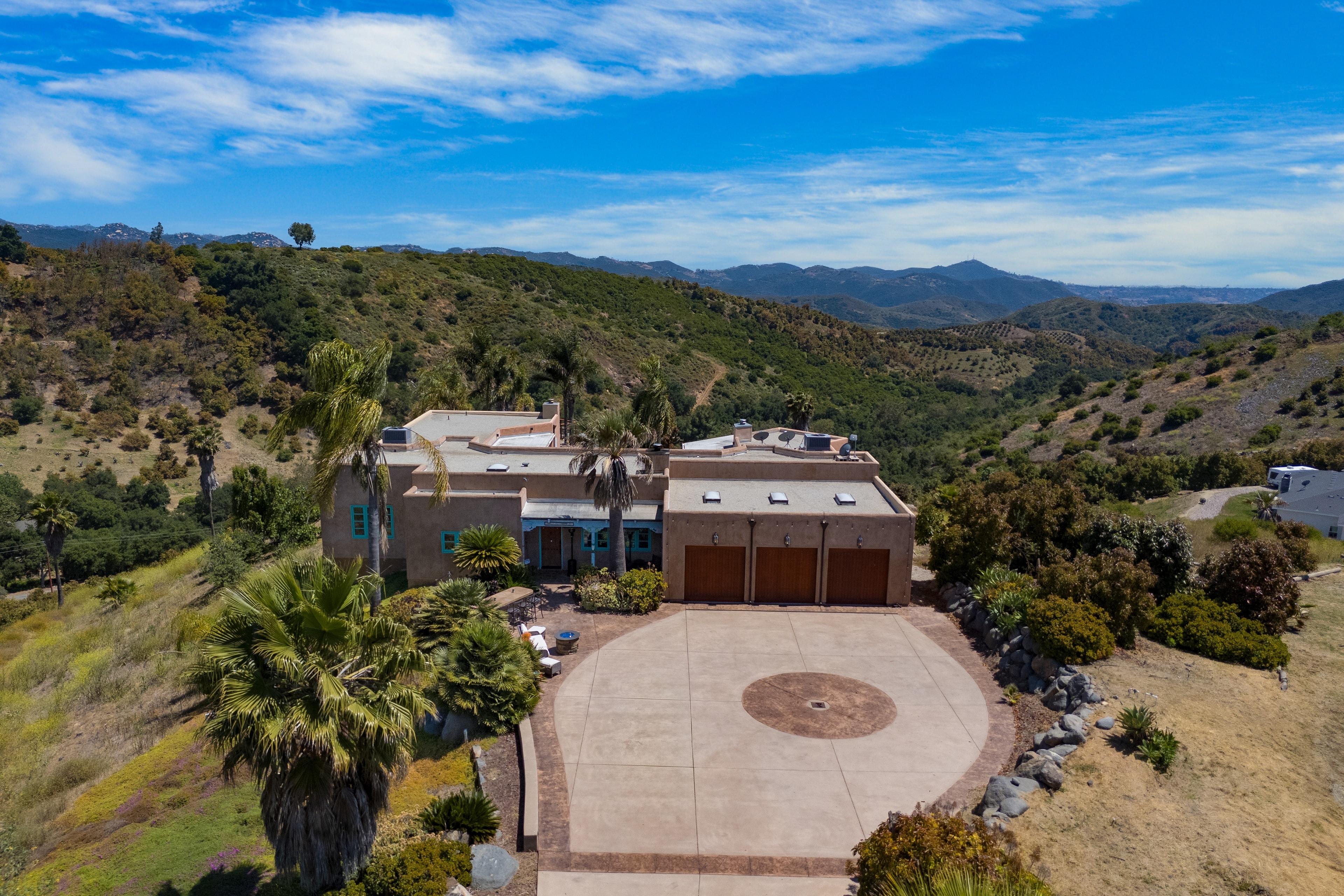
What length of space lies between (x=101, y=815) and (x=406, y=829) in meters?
7.98

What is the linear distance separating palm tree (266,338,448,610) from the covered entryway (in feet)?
20.4

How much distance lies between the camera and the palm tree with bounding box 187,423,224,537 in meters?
51.4

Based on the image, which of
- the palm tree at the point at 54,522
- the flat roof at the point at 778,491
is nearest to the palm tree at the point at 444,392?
the palm tree at the point at 54,522

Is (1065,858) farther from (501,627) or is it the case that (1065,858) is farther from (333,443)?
(333,443)

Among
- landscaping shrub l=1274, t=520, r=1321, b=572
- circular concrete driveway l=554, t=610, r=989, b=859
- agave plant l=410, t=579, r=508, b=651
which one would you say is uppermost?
landscaping shrub l=1274, t=520, r=1321, b=572

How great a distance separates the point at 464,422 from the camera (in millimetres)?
37031

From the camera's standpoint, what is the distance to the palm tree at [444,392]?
4483 centimetres

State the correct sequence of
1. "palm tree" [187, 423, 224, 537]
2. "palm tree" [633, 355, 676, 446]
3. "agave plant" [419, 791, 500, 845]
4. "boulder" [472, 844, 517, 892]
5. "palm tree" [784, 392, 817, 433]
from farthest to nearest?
"palm tree" [187, 423, 224, 537]
"palm tree" [784, 392, 817, 433]
"palm tree" [633, 355, 676, 446]
"agave plant" [419, 791, 500, 845]
"boulder" [472, 844, 517, 892]

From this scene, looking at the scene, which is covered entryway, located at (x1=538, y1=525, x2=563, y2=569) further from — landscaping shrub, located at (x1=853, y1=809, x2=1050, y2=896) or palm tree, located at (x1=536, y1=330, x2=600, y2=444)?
landscaping shrub, located at (x1=853, y1=809, x2=1050, y2=896)

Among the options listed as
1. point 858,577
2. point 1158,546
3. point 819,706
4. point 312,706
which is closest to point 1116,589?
point 1158,546

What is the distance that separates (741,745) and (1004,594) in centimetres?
999

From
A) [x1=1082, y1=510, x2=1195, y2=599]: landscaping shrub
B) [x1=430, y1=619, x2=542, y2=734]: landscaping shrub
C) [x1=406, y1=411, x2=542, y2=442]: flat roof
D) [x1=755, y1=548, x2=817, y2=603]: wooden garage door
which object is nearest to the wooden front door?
[x1=755, y1=548, x2=817, y2=603]: wooden garage door

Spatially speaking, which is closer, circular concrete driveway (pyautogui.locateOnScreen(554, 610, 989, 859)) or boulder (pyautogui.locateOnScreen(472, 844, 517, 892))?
boulder (pyautogui.locateOnScreen(472, 844, 517, 892))

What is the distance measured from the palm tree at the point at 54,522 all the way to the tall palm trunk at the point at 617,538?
3687cm
